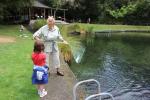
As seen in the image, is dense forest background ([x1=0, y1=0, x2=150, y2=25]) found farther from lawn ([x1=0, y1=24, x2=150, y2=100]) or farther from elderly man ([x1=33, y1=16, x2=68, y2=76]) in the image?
elderly man ([x1=33, y1=16, x2=68, y2=76])

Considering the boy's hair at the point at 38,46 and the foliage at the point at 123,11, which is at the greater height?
the boy's hair at the point at 38,46

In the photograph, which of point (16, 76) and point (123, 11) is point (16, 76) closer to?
point (16, 76)

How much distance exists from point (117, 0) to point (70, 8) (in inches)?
387

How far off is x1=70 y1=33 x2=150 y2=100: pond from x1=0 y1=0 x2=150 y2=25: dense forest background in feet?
127

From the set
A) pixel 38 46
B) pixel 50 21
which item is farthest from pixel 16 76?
pixel 38 46

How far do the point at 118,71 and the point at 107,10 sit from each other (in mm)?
51975

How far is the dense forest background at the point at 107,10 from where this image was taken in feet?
242

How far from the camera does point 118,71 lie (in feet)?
79.5

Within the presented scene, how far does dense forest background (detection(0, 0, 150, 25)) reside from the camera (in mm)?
73688

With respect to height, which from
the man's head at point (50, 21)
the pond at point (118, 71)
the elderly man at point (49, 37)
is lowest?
the pond at point (118, 71)

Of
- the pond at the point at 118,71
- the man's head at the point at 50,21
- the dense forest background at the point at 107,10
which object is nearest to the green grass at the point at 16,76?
the man's head at the point at 50,21

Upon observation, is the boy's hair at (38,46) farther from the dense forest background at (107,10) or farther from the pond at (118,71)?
the dense forest background at (107,10)

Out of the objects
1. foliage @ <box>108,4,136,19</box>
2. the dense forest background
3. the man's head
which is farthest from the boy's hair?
foliage @ <box>108,4,136,19</box>

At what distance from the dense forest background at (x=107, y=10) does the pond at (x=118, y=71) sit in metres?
38.7
